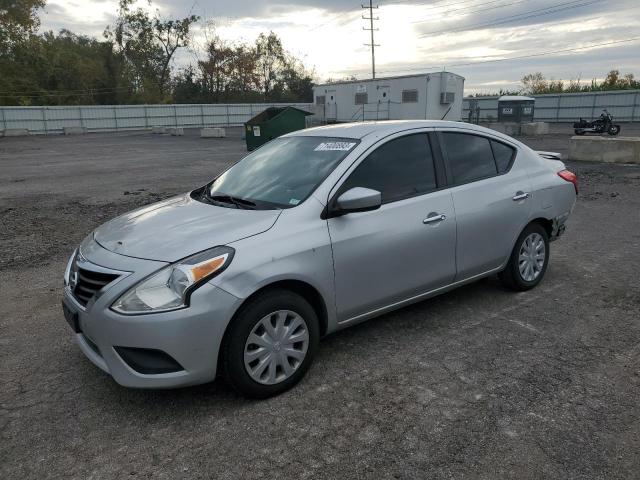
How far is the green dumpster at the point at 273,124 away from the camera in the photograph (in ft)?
63.9

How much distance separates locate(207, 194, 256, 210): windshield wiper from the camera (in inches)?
141

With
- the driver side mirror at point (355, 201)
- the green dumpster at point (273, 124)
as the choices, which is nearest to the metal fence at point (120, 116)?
the green dumpster at point (273, 124)

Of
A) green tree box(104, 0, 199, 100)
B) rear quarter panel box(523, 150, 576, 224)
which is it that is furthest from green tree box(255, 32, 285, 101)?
rear quarter panel box(523, 150, 576, 224)

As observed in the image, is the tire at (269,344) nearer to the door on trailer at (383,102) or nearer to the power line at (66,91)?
the door on trailer at (383,102)

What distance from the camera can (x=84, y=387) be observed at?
3.34 meters

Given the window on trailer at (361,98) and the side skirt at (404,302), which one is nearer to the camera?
the side skirt at (404,302)

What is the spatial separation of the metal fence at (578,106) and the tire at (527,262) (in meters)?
33.9

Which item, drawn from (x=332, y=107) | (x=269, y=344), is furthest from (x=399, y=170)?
(x=332, y=107)

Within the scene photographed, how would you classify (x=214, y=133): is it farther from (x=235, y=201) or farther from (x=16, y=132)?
(x=235, y=201)

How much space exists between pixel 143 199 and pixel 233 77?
55006 millimetres

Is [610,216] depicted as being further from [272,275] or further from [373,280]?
[272,275]

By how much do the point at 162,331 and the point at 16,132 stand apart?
40.0 meters

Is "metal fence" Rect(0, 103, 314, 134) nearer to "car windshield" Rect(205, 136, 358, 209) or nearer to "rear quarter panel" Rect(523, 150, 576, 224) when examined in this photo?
"rear quarter panel" Rect(523, 150, 576, 224)

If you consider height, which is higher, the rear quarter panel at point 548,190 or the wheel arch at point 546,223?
the rear quarter panel at point 548,190
